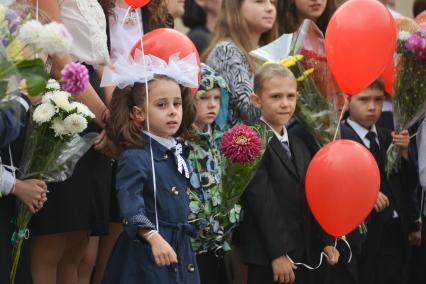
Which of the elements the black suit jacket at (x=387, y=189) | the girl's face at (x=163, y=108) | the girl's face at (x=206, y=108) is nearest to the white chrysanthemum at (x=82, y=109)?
the girl's face at (x=163, y=108)

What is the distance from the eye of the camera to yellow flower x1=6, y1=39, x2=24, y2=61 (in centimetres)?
377

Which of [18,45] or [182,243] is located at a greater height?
[18,45]

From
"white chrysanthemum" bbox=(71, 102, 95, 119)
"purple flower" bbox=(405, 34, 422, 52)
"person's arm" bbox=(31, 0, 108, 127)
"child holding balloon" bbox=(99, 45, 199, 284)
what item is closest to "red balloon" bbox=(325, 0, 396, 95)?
"purple flower" bbox=(405, 34, 422, 52)

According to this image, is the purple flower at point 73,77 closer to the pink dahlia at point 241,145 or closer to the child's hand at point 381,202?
the pink dahlia at point 241,145

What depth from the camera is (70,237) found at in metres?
4.96

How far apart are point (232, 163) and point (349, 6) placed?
47.8 inches

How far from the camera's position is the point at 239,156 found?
4.83 meters

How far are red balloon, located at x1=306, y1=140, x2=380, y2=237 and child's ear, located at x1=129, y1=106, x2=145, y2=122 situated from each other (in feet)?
3.41

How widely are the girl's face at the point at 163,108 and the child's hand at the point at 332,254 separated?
1266 mm

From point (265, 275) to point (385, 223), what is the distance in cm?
138

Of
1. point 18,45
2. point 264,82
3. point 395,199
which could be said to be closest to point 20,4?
point 18,45

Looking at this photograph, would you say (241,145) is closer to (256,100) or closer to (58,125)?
(256,100)

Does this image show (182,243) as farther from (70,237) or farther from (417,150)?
(417,150)

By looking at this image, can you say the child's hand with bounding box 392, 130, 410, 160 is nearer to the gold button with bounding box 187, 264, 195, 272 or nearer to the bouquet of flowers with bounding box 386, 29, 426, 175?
the bouquet of flowers with bounding box 386, 29, 426, 175
